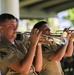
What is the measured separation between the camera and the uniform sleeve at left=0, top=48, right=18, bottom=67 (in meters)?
2.16

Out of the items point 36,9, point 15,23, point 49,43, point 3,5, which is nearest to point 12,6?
point 3,5

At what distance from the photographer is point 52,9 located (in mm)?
18969

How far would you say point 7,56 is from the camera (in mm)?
2191

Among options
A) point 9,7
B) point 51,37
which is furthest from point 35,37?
point 9,7

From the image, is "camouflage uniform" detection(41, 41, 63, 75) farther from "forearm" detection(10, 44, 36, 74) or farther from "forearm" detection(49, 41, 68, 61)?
"forearm" detection(10, 44, 36, 74)

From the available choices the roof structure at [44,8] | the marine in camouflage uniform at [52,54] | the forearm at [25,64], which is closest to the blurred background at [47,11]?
the roof structure at [44,8]

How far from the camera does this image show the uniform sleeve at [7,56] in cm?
216

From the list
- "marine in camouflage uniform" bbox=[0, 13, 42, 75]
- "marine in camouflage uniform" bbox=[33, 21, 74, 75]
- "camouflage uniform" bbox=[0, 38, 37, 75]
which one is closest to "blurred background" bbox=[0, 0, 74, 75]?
"marine in camouflage uniform" bbox=[33, 21, 74, 75]

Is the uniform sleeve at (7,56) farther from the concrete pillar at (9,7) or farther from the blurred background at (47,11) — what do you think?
the blurred background at (47,11)

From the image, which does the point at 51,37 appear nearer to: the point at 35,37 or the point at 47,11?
the point at 35,37

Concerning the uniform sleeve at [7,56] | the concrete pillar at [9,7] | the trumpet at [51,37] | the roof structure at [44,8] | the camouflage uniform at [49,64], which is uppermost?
the roof structure at [44,8]

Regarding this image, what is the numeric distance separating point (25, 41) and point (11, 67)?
1.83 feet

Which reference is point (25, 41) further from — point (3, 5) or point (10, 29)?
point (3, 5)

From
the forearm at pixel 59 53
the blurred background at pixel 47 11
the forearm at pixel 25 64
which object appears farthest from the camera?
the blurred background at pixel 47 11
